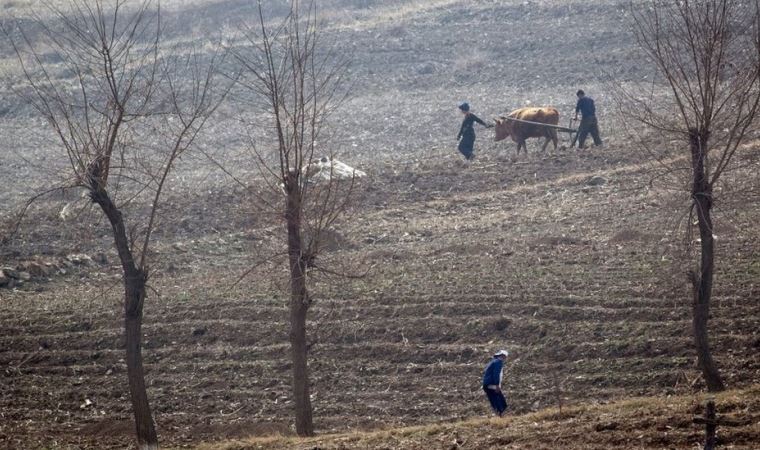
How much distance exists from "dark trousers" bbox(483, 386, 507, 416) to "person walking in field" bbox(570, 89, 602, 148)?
11983mm

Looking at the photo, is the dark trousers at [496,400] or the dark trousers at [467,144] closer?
the dark trousers at [496,400]

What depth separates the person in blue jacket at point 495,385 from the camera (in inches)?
437

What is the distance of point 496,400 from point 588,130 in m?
12.9

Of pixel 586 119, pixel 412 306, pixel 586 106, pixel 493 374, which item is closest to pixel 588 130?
pixel 586 119

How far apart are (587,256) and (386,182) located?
728cm

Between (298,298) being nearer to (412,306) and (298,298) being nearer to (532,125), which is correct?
(412,306)

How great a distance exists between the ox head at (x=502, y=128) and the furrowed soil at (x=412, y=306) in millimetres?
478

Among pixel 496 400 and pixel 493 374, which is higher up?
pixel 493 374

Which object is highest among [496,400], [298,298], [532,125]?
[532,125]

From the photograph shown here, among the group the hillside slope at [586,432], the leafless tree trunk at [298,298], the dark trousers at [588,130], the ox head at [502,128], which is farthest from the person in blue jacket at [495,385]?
the ox head at [502,128]

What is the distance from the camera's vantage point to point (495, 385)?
36.3 feet

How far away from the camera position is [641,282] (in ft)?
47.5

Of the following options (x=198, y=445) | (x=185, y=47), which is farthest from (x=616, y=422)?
(x=185, y=47)

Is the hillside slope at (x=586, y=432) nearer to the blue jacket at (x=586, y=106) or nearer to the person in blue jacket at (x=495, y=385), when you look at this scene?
the person in blue jacket at (x=495, y=385)
